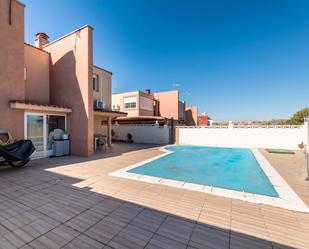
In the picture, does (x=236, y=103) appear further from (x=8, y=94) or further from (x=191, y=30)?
(x=8, y=94)

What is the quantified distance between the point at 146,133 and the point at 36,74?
1158 cm

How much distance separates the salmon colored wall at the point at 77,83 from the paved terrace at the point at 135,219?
208 inches

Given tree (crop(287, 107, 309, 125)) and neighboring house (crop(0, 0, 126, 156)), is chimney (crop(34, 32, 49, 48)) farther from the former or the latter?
tree (crop(287, 107, 309, 125))

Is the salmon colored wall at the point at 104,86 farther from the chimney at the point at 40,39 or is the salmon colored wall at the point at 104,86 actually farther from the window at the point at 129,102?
the window at the point at 129,102

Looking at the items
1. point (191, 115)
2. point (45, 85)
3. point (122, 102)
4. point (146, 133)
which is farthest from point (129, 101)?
point (191, 115)

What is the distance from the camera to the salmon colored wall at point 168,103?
29156mm

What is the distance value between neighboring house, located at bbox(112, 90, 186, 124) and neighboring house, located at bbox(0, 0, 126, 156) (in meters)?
10.1

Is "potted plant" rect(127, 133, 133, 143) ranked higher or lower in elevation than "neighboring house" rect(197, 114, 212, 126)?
lower

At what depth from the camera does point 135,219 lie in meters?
3.29

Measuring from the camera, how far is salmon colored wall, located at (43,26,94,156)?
401 inches

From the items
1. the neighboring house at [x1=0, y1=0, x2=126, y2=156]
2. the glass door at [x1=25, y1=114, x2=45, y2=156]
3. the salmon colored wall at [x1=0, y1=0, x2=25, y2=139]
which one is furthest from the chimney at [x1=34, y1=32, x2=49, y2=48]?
the glass door at [x1=25, y1=114, x2=45, y2=156]

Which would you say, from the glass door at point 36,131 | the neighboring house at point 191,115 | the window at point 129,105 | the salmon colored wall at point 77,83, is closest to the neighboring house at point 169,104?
the window at point 129,105

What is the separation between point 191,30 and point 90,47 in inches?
392

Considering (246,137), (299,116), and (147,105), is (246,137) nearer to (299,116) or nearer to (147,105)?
(147,105)
